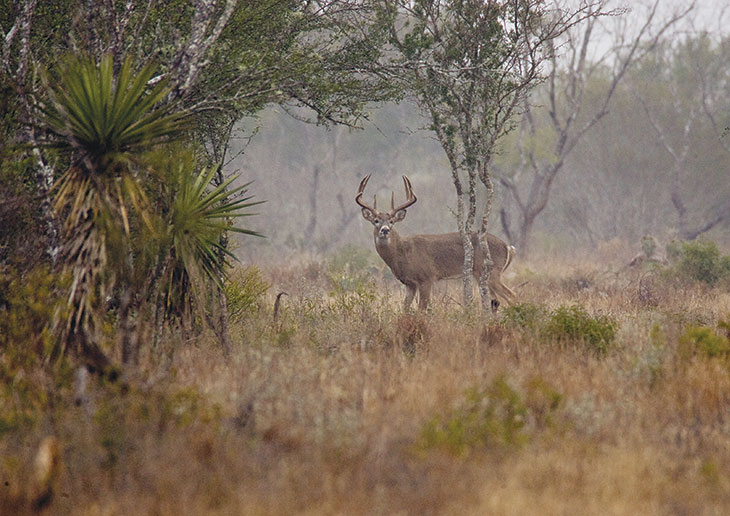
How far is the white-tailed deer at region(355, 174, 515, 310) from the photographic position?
1332 centimetres

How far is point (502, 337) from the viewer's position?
8.91m

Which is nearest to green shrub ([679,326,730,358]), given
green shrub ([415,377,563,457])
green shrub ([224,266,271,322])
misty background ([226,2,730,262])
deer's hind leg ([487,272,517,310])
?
green shrub ([415,377,563,457])

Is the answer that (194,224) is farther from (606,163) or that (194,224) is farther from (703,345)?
(606,163)

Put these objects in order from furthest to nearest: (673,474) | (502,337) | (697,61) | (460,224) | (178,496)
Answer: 1. (697,61)
2. (460,224)
3. (502,337)
4. (673,474)
5. (178,496)

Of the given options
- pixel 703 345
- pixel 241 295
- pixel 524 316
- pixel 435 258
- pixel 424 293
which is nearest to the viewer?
pixel 703 345

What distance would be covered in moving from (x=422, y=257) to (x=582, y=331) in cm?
526

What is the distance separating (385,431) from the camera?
527cm

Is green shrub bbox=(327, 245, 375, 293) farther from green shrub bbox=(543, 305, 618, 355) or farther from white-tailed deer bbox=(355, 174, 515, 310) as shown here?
green shrub bbox=(543, 305, 618, 355)

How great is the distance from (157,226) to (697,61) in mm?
31677

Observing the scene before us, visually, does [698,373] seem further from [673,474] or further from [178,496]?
[178,496]

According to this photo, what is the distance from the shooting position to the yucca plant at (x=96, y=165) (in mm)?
6195

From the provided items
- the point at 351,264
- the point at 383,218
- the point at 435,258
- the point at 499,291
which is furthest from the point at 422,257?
the point at 351,264

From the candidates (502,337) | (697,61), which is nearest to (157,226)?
(502,337)

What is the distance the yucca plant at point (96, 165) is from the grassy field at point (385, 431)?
81cm
